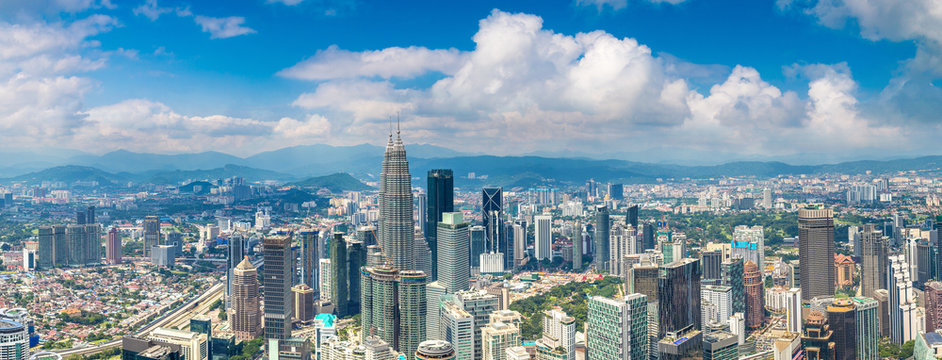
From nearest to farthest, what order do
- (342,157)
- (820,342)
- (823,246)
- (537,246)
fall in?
(820,342)
(823,246)
(537,246)
(342,157)

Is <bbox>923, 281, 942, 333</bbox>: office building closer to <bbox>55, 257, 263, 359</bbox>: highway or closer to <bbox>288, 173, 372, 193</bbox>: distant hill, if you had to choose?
<bbox>55, 257, 263, 359</bbox>: highway

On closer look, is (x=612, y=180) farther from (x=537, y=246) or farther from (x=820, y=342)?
(x=820, y=342)

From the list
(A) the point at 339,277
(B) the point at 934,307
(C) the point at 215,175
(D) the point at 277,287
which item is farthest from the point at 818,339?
(C) the point at 215,175

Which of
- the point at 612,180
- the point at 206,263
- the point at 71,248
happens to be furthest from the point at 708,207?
the point at 71,248

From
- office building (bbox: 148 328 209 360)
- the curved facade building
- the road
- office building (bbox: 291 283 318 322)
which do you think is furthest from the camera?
office building (bbox: 291 283 318 322)

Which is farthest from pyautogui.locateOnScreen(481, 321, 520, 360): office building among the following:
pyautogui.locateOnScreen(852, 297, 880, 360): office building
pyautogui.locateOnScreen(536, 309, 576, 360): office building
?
pyautogui.locateOnScreen(852, 297, 880, 360): office building
